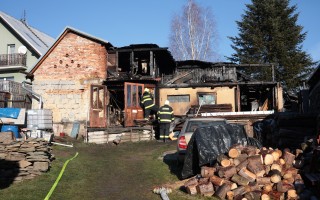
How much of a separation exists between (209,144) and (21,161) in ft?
17.2

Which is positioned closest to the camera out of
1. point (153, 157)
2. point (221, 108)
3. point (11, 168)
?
point (11, 168)

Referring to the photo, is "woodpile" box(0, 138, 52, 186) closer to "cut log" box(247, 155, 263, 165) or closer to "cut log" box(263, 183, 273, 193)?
"cut log" box(247, 155, 263, 165)

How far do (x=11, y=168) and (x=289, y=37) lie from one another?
28.0 meters

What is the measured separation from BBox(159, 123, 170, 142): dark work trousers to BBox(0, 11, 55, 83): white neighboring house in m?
15.8

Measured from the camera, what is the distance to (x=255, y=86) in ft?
75.3

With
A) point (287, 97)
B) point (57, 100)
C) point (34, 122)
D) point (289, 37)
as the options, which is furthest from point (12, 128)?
point (289, 37)

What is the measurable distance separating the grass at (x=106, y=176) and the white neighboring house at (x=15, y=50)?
1625 centimetres

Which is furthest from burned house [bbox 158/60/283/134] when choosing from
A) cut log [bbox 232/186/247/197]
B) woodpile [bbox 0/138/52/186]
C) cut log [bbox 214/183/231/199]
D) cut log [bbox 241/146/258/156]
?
cut log [bbox 232/186/247/197]

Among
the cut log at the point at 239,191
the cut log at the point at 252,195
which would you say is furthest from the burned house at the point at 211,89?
the cut log at the point at 252,195

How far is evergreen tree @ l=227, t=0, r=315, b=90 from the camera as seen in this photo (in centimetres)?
3094

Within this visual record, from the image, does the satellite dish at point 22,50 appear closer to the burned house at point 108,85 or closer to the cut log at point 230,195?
the burned house at point 108,85

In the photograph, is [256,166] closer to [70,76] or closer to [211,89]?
[211,89]

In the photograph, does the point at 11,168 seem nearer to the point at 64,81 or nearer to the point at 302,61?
the point at 64,81

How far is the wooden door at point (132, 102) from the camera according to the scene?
1909 cm
